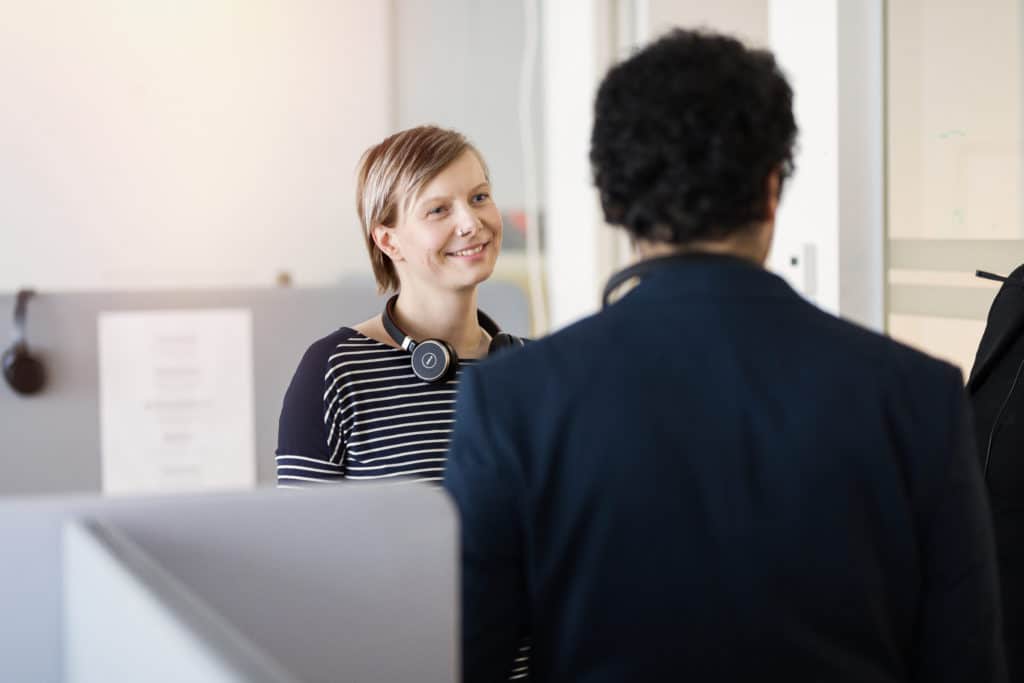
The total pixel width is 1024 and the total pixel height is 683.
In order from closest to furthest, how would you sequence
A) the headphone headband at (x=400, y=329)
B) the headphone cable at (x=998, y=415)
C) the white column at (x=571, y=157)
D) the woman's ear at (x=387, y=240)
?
the headphone cable at (x=998, y=415)
the headphone headband at (x=400, y=329)
the woman's ear at (x=387, y=240)
the white column at (x=571, y=157)

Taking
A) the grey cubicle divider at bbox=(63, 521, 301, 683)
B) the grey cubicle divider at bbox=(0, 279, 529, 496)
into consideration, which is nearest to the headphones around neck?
the grey cubicle divider at bbox=(63, 521, 301, 683)

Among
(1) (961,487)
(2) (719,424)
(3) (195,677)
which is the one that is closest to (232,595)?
(3) (195,677)

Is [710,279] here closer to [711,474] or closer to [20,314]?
[711,474]

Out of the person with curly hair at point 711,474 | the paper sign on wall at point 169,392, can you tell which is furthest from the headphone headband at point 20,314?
Answer: the person with curly hair at point 711,474

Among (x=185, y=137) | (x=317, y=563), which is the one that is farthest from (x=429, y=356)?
(x=185, y=137)

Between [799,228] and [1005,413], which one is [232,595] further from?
[799,228]

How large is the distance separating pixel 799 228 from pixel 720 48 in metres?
1.75

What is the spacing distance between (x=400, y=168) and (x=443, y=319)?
219 millimetres

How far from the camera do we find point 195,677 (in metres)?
0.51

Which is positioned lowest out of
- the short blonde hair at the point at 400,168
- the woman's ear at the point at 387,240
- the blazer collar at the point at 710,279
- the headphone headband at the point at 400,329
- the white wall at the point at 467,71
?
the headphone headband at the point at 400,329

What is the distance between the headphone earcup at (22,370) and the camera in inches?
104

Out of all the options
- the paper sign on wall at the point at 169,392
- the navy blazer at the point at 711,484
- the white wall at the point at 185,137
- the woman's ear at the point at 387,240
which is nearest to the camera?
the navy blazer at the point at 711,484

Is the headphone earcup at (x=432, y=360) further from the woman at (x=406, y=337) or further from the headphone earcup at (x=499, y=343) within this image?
the headphone earcup at (x=499, y=343)

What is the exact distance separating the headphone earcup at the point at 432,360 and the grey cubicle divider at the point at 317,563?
2.73 feet
